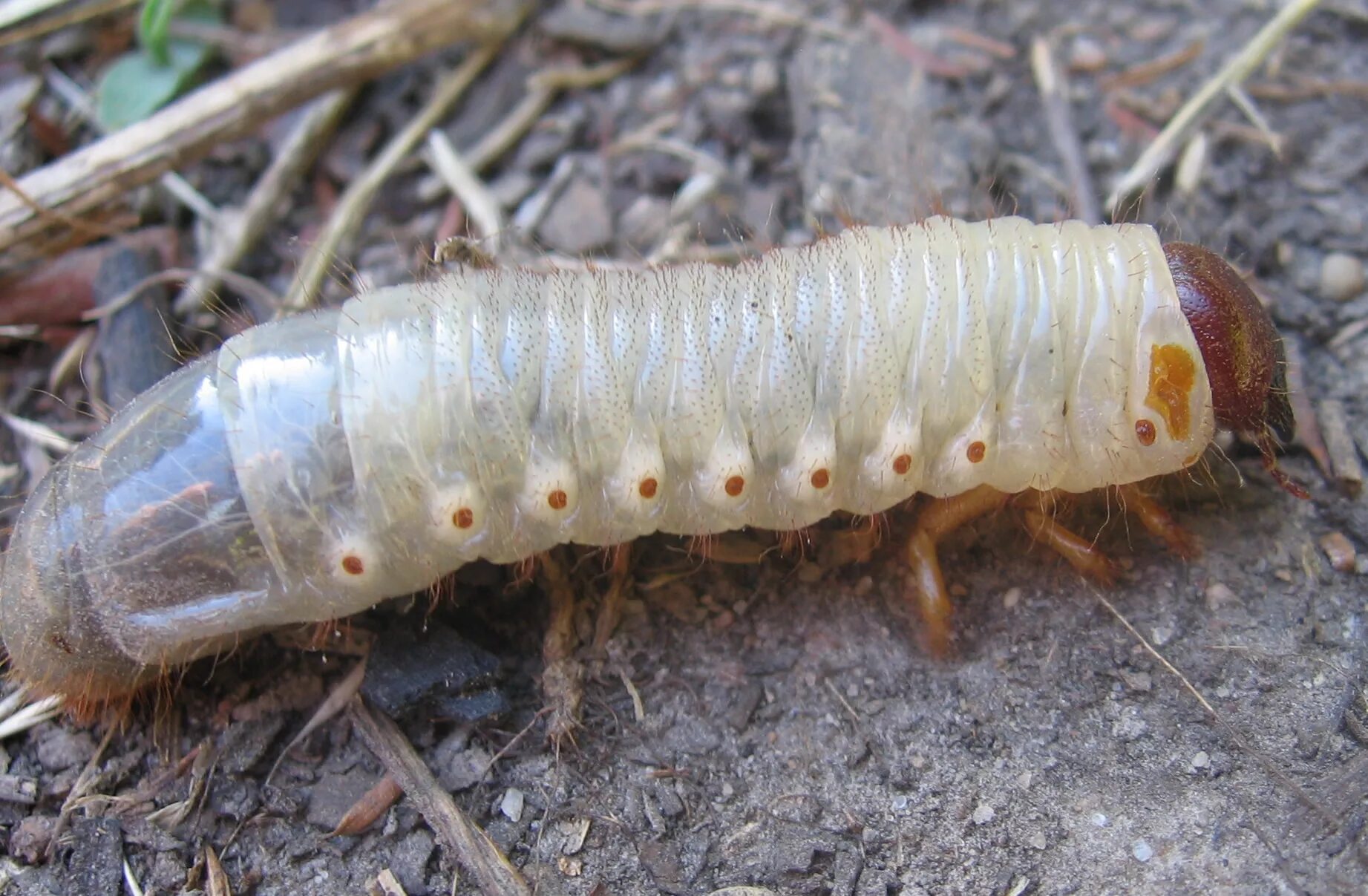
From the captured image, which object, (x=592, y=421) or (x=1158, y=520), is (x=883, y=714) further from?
(x=592, y=421)

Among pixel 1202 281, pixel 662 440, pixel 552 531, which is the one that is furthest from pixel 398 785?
pixel 1202 281

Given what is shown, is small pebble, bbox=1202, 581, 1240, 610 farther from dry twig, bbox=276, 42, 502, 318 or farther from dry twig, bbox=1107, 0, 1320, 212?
dry twig, bbox=276, 42, 502, 318

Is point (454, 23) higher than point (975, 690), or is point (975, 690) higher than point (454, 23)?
point (454, 23)

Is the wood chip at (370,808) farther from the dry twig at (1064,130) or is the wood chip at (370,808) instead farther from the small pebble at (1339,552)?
the dry twig at (1064,130)

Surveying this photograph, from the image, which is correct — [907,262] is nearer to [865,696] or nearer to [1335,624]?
[865,696]

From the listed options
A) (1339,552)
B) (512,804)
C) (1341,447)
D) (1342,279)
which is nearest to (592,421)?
(512,804)

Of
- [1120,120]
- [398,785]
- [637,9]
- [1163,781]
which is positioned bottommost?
[1163,781]

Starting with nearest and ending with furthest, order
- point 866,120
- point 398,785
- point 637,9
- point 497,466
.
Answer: point 497,466
point 398,785
point 866,120
point 637,9
